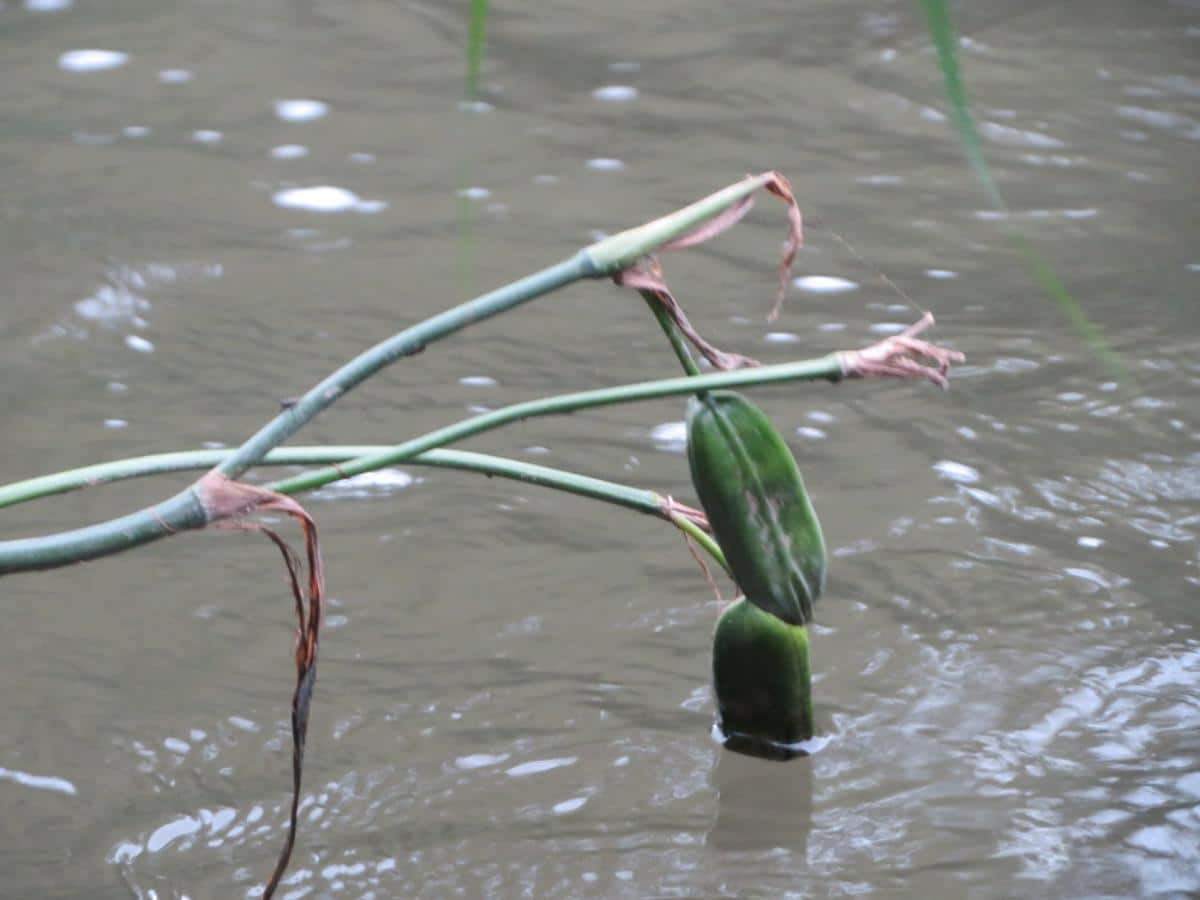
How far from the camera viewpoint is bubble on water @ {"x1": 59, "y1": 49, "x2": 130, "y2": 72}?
2.67 metres

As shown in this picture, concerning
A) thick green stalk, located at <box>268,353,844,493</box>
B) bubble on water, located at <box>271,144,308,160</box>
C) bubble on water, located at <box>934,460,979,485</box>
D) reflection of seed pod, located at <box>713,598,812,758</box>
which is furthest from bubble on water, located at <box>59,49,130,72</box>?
thick green stalk, located at <box>268,353,844,493</box>

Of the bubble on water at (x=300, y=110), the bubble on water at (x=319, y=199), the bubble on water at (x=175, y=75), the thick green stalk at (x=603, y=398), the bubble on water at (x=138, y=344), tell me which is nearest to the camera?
the thick green stalk at (x=603, y=398)

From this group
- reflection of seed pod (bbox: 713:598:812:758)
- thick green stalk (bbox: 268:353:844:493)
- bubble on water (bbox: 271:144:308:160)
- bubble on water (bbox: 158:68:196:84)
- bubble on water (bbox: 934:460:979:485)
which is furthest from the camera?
bubble on water (bbox: 158:68:196:84)

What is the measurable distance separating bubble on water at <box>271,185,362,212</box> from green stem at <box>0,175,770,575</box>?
1.72m

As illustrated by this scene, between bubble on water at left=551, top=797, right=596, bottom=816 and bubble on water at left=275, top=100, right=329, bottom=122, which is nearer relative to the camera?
bubble on water at left=551, top=797, right=596, bottom=816

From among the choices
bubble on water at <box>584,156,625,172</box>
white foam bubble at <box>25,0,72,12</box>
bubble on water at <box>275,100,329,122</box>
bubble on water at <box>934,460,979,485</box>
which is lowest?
bubble on water at <box>934,460,979,485</box>

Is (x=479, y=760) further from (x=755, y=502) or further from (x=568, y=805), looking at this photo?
(x=755, y=502)

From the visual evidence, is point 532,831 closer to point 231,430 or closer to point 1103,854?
point 1103,854

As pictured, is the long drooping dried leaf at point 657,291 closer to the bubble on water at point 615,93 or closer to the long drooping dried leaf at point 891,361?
the long drooping dried leaf at point 891,361

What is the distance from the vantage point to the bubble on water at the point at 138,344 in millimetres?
1896

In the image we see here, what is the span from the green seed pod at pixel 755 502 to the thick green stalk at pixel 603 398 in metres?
0.05

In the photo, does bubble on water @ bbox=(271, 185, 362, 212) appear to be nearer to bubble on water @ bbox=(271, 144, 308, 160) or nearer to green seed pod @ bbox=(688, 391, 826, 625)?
bubble on water @ bbox=(271, 144, 308, 160)

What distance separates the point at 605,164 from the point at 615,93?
1.12 feet

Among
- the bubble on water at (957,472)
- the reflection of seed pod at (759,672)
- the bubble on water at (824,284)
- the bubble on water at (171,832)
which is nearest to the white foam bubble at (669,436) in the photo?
the bubble on water at (957,472)
